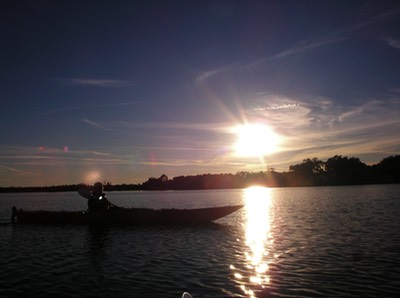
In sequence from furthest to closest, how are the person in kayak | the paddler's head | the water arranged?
1. the person in kayak
2. the paddler's head
3. the water

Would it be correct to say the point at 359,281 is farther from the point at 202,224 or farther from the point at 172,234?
the point at 202,224

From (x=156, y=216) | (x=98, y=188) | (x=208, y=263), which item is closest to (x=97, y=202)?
(x=98, y=188)

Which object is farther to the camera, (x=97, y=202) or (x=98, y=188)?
(x=97, y=202)

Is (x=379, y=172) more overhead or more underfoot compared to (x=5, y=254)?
more overhead

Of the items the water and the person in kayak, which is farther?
the person in kayak

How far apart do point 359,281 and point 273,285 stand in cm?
320

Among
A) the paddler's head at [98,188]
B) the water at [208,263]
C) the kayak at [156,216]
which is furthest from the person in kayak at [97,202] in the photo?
the water at [208,263]

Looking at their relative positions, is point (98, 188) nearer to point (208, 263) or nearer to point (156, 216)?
point (156, 216)

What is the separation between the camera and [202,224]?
Answer: 31.4 m

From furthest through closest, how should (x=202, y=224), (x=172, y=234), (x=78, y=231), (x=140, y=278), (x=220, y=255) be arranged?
(x=202, y=224), (x=78, y=231), (x=172, y=234), (x=220, y=255), (x=140, y=278)

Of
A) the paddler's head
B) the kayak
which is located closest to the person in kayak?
the paddler's head

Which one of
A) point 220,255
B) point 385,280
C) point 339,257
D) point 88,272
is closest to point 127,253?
point 88,272

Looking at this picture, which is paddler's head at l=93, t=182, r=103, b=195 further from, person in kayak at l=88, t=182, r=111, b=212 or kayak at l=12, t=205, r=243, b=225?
kayak at l=12, t=205, r=243, b=225

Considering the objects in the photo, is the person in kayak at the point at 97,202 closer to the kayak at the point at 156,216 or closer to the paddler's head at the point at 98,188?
the paddler's head at the point at 98,188
